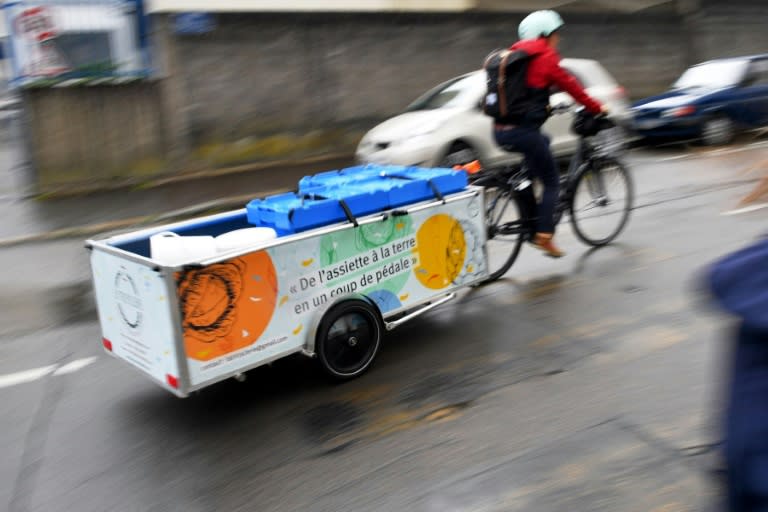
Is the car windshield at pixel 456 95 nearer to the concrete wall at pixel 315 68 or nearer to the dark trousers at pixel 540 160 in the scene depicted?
the concrete wall at pixel 315 68

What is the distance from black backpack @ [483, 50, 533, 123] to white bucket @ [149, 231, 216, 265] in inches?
111

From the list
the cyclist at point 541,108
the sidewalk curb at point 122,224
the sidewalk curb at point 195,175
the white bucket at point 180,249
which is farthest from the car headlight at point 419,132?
the white bucket at point 180,249

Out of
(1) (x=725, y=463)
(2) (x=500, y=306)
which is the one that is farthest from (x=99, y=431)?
(1) (x=725, y=463)

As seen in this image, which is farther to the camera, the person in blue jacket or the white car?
the white car

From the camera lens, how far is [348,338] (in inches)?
181

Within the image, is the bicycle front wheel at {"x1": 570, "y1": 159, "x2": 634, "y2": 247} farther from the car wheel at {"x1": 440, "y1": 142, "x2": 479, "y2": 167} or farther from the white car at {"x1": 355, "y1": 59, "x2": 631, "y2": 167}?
the car wheel at {"x1": 440, "y1": 142, "x2": 479, "y2": 167}

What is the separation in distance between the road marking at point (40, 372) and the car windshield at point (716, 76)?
37.9 feet

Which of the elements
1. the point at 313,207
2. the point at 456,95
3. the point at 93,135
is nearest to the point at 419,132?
the point at 456,95

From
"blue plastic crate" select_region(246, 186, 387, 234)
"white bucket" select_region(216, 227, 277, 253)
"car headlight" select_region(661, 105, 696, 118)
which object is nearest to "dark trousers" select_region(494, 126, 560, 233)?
"blue plastic crate" select_region(246, 186, 387, 234)

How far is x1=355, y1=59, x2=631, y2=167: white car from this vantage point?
1011 centimetres

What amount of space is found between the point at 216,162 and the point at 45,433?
9.30 meters

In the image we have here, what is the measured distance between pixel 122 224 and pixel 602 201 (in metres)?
6.02

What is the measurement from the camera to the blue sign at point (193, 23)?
1257 centimetres

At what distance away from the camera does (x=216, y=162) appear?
514 inches
